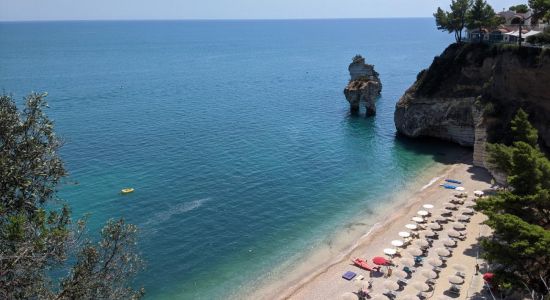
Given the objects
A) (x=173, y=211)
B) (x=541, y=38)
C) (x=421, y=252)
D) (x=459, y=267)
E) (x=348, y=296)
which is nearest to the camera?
(x=348, y=296)

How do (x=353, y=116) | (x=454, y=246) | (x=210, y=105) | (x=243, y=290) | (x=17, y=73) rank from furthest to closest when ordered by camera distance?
(x=17, y=73)
(x=210, y=105)
(x=353, y=116)
(x=454, y=246)
(x=243, y=290)

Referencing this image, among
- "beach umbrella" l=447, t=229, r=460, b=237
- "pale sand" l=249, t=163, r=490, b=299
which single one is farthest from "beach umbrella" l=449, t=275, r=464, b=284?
"beach umbrella" l=447, t=229, r=460, b=237

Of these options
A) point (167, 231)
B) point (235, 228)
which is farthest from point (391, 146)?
point (167, 231)

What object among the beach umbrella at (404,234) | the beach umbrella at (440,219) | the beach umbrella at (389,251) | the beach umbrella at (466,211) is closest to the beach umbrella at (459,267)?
the beach umbrella at (389,251)

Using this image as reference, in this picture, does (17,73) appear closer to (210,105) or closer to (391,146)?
(210,105)

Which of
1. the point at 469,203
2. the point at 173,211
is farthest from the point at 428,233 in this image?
the point at 173,211

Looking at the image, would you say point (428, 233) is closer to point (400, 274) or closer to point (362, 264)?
point (400, 274)
